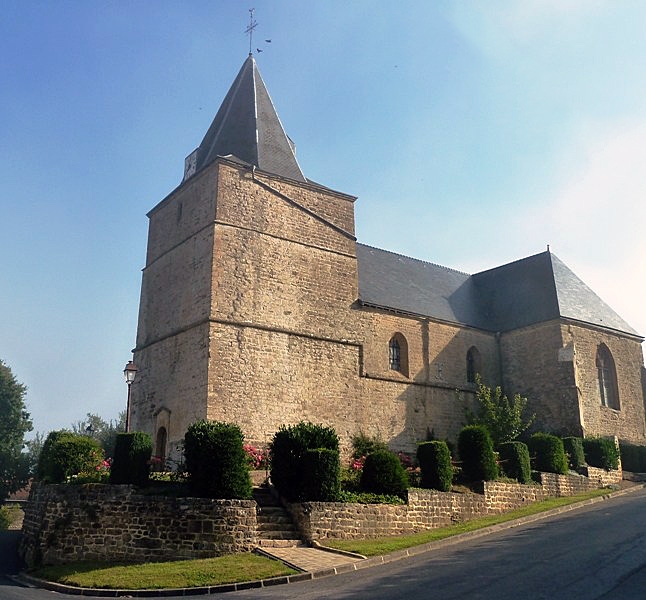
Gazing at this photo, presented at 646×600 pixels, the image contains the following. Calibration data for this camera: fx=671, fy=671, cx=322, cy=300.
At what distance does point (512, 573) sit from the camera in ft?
37.2

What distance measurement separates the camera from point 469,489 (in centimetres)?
1908

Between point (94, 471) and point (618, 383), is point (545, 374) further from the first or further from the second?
point (94, 471)

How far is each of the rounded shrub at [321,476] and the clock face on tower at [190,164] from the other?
1377 centimetres

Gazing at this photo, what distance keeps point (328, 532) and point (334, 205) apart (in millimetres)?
13716

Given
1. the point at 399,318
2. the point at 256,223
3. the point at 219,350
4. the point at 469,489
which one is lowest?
the point at 469,489

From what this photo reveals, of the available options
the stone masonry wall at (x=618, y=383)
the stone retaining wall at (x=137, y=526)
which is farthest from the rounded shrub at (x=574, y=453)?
the stone retaining wall at (x=137, y=526)

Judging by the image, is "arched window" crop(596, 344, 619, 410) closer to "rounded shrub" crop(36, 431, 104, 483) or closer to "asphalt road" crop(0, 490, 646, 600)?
"asphalt road" crop(0, 490, 646, 600)

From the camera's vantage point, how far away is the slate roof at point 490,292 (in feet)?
92.6

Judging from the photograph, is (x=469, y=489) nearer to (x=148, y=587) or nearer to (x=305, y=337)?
(x=305, y=337)

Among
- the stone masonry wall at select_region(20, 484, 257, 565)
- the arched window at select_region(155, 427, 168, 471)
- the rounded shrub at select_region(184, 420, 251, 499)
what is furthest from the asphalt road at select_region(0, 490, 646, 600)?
the arched window at select_region(155, 427, 168, 471)

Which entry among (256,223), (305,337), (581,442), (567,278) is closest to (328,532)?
(305,337)

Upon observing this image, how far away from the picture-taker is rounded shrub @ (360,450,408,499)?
1719cm

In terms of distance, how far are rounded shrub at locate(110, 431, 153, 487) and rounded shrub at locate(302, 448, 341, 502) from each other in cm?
375

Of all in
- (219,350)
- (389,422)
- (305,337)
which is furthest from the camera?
(389,422)
